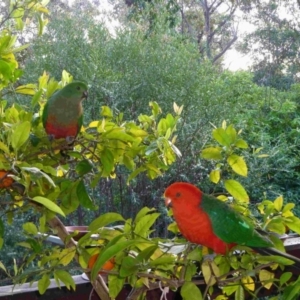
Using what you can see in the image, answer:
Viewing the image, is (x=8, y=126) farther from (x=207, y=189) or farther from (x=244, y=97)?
(x=244, y=97)

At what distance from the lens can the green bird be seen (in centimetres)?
68

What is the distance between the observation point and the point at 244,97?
3.27 meters

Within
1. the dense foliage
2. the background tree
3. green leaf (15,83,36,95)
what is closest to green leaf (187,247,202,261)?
the dense foliage

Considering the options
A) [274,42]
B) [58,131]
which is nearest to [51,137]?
[58,131]

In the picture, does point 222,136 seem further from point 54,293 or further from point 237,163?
point 54,293

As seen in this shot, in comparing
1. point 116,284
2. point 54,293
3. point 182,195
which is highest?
point 182,195

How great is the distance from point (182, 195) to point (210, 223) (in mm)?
53

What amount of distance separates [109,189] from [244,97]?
1375mm

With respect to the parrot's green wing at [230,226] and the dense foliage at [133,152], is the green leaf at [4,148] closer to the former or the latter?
the dense foliage at [133,152]

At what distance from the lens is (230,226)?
1.91 ft

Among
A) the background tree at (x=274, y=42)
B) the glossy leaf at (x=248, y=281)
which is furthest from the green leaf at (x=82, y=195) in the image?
the background tree at (x=274, y=42)

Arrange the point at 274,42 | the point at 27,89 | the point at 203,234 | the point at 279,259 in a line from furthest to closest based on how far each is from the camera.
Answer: the point at 274,42 < the point at 27,89 < the point at 203,234 < the point at 279,259

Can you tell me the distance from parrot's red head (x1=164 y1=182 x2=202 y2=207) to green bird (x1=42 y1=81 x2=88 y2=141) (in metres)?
0.16

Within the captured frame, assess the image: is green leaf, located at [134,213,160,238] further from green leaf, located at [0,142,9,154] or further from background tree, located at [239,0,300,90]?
background tree, located at [239,0,300,90]
